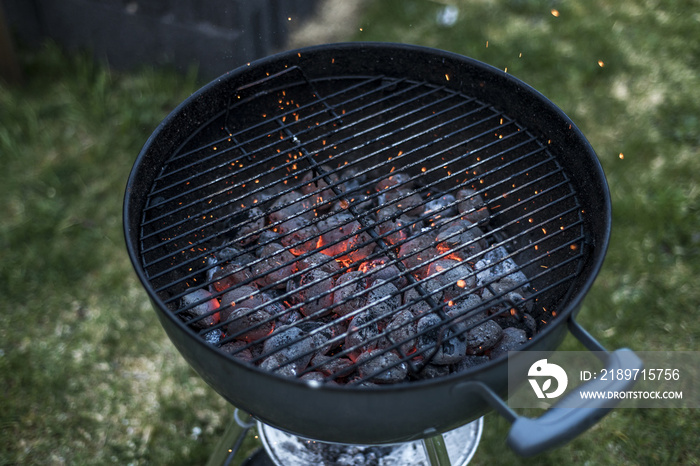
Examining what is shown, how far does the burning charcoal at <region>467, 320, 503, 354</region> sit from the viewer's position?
4.72 ft

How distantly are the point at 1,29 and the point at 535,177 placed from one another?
2.68 metres

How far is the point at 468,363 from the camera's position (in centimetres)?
143

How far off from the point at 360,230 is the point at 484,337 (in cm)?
38

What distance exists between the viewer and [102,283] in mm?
2549

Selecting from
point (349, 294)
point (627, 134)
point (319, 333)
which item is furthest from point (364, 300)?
point (627, 134)

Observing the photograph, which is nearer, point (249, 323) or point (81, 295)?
point (249, 323)

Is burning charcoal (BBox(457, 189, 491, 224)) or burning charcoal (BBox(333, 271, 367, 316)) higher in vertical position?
burning charcoal (BBox(457, 189, 491, 224))

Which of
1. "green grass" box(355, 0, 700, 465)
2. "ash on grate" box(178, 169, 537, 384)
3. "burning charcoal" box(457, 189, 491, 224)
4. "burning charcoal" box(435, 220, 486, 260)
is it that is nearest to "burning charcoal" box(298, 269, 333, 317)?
"ash on grate" box(178, 169, 537, 384)

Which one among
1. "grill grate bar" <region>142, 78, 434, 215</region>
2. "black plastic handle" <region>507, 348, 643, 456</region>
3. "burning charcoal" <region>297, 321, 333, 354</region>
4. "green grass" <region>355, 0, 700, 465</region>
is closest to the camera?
"black plastic handle" <region>507, 348, 643, 456</region>

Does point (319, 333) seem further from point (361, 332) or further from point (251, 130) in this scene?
point (251, 130)

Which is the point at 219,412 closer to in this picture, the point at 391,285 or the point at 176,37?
the point at 391,285

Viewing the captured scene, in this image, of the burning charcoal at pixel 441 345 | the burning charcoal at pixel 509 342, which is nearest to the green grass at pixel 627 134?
the burning charcoal at pixel 509 342

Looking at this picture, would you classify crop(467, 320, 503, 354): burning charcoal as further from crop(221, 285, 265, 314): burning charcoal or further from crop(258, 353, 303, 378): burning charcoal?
crop(221, 285, 265, 314): burning charcoal

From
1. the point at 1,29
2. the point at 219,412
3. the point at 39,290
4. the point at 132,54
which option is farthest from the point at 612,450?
the point at 1,29
